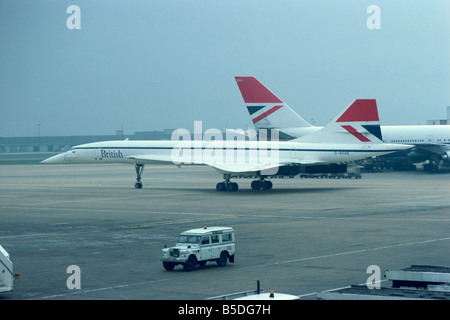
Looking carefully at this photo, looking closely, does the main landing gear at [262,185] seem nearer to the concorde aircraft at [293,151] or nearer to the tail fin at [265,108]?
the concorde aircraft at [293,151]

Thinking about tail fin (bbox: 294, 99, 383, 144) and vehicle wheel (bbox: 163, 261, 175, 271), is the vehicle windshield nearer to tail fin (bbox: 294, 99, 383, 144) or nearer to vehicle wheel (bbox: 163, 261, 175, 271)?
vehicle wheel (bbox: 163, 261, 175, 271)

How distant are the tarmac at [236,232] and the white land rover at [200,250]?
393 mm

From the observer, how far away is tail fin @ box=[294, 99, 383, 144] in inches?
2554

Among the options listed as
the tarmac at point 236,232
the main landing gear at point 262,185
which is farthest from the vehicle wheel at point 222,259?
the main landing gear at point 262,185

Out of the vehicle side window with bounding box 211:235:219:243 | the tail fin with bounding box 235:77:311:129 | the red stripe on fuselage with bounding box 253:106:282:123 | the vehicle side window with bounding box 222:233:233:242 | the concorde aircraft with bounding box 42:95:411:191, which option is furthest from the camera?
the red stripe on fuselage with bounding box 253:106:282:123

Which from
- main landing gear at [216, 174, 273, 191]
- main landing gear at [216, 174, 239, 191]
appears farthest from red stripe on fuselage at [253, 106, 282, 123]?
main landing gear at [216, 174, 239, 191]

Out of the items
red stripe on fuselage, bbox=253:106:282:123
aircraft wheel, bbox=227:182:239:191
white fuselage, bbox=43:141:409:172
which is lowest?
aircraft wheel, bbox=227:182:239:191

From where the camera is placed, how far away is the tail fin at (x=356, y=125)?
64.9 m

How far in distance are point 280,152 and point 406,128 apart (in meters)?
31.8

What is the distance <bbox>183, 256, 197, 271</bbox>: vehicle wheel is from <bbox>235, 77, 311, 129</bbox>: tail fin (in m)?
61.5

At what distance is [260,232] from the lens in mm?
37531

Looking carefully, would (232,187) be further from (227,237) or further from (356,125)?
(227,237)

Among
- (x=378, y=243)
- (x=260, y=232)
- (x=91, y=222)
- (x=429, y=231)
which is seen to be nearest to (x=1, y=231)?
(x=91, y=222)
